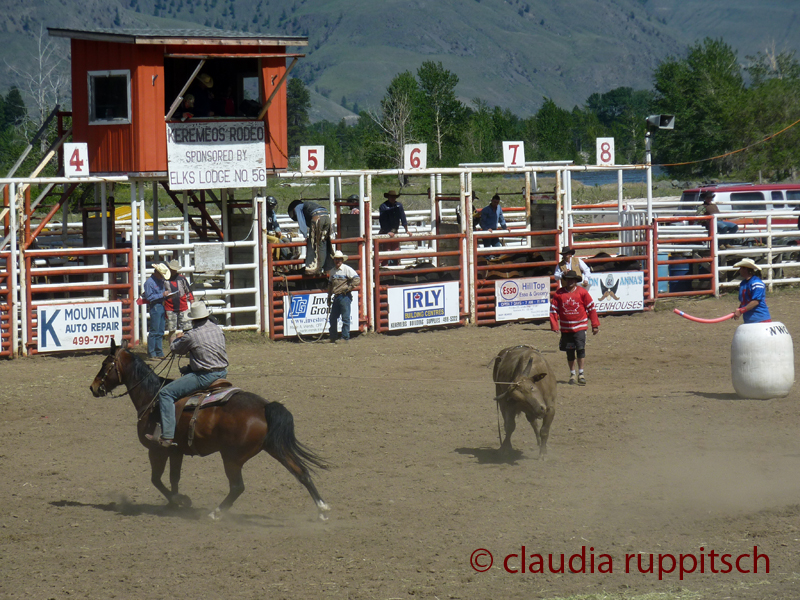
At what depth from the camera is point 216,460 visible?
9258mm

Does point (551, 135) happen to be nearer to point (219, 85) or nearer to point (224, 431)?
point (219, 85)

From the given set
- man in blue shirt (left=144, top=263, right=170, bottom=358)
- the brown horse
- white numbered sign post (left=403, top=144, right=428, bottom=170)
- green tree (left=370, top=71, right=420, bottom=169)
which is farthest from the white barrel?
green tree (left=370, top=71, right=420, bottom=169)

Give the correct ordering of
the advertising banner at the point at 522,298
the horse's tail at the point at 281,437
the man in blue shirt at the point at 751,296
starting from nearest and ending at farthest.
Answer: the horse's tail at the point at 281,437
the man in blue shirt at the point at 751,296
the advertising banner at the point at 522,298

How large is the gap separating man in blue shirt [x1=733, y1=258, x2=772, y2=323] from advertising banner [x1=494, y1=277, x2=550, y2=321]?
22.5 feet

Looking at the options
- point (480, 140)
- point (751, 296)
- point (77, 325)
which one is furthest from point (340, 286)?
point (480, 140)

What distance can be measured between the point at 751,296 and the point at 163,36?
388 inches

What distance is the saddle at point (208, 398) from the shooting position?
7.41 metres

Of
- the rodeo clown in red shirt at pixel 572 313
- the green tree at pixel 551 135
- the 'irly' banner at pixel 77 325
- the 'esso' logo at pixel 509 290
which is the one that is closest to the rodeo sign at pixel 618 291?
the 'esso' logo at pixel 509 290

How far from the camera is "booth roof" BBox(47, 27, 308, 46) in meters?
15.3

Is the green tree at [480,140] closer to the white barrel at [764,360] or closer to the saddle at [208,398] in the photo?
the white barrel at [764,360]

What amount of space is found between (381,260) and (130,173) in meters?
4.63

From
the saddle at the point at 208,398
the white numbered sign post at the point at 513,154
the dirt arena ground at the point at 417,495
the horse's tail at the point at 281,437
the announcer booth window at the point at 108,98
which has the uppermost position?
the announcer booth window at the point at 108,98

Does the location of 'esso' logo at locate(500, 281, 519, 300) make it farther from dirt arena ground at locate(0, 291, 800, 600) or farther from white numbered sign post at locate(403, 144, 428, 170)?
dirt arena ground at locate(0, 291, 800, 600)

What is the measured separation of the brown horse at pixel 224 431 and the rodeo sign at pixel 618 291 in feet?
39.1
